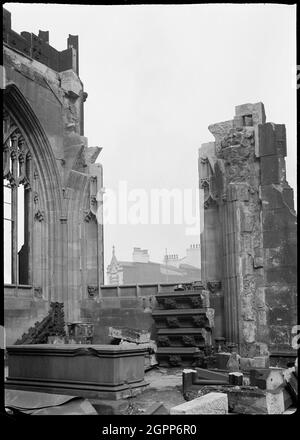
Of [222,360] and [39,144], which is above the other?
[39,144]

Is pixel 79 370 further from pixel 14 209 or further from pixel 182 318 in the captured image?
pixel 14 209

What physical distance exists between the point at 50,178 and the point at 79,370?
9.88m

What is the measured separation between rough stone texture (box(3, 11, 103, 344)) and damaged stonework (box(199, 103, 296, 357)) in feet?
14.1

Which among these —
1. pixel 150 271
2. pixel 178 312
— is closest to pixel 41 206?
pixel 178 312

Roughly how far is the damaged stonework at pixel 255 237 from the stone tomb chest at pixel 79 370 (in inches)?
249

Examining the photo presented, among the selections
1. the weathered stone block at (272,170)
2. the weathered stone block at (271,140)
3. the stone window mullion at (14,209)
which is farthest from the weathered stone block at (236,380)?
the stone window mullion at (14,209)

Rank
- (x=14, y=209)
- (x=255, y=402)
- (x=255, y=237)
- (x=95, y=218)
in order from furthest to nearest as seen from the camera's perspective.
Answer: (x=95, y=218), (x=14, y=209), (x=255, y=237), (x=255, y=402)

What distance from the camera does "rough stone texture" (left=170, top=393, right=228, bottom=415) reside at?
562 cm

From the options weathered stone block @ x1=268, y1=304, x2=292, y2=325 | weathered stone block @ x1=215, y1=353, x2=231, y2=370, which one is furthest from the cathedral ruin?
weathered stone block @ x1=215, y1=353, x2=231, y2=370

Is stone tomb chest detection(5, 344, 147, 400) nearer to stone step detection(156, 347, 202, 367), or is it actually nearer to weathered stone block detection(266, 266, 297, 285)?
stone step detection(156, 347, 202, 367)

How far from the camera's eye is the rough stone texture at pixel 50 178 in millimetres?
16016

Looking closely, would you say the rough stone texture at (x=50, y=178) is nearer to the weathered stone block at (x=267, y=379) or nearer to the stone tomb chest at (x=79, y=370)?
the stone tomb chest at (x=79, y=370)

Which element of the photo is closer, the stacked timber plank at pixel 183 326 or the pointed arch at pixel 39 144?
the stacked timber plank at pixel 183 326

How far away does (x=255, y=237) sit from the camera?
1473 cm
